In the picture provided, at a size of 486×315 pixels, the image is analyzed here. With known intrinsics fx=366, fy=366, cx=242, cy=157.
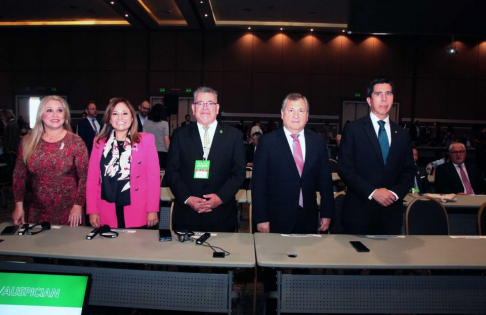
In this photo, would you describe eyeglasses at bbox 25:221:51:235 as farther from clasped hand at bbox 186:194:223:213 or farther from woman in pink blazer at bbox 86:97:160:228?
clasped hand at bbox 186:194:223:213

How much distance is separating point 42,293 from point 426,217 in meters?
2.87

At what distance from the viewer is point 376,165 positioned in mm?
2551

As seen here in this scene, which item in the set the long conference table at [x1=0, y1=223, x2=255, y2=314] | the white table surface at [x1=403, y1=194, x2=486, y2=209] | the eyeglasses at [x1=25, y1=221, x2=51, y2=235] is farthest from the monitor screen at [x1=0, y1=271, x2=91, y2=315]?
the white table surface at [x1=403, y1=194, x2=486, y2=209]

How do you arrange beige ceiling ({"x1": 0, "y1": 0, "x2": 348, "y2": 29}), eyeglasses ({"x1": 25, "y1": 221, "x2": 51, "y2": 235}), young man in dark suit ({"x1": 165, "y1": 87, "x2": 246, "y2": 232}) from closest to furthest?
eyeglasses ({"x1": 25, "y1": 221, "x2": 51, "y2": 235}) < young man in dark suit ({"x1": 165, "y1": 87, "x2": 246, "y2": 232}) < beige ceiling ({"x1": 0, "y1": 0, "x2": 348, "y2": 29})

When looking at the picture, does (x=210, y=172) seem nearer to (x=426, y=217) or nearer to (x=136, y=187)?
(x=136, y=187)

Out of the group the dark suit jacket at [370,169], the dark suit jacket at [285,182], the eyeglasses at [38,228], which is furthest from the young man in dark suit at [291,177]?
the eyeglasses at [38,228]

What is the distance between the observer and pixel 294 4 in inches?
419

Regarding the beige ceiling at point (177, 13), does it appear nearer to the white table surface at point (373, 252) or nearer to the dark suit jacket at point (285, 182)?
the dark suit jacket at point (285, 182)

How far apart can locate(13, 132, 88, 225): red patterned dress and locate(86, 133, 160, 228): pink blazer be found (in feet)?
0.28

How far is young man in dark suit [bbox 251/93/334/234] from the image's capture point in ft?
8.42

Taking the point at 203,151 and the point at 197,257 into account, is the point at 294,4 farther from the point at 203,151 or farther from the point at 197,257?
the point at 197,257

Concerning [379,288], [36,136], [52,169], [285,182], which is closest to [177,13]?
[36,136]

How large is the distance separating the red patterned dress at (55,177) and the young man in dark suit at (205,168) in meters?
0.63

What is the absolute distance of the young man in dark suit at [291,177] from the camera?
2.57 metres
